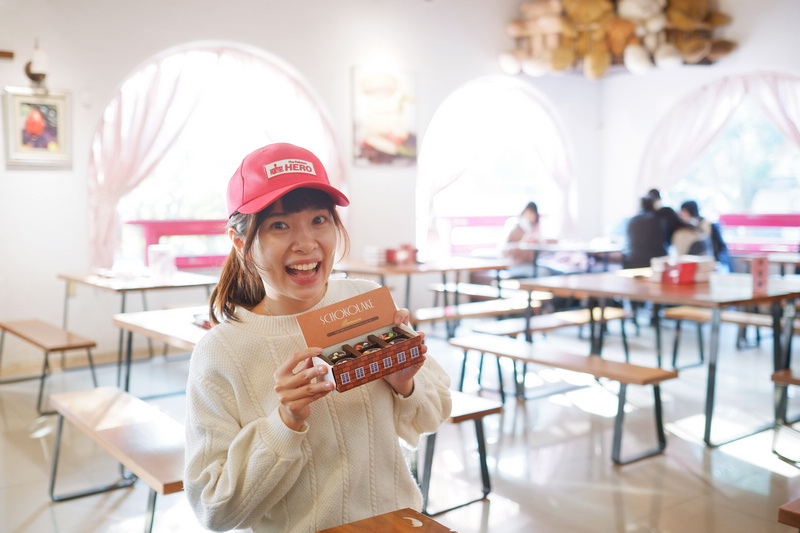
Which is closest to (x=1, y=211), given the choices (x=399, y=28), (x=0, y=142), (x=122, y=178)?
(x=0, y=142)

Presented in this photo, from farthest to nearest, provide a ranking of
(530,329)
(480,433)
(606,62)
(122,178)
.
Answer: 1. (606,62)
2. (122,178)
3. (530,329)
4. (480,433)

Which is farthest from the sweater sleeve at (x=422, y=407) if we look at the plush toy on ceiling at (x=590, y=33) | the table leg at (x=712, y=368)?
the plush toy on ceiling at (x=590, y=33)

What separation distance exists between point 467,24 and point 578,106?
208 centimetres

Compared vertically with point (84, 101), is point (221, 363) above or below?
below

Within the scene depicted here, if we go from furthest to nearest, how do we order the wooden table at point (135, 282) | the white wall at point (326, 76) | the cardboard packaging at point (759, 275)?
the white wall at point (326, 76), the wooden table at point (135, 282), the cardboard packaging at point (759, 275)

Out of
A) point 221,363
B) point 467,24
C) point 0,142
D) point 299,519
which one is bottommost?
point 299,519

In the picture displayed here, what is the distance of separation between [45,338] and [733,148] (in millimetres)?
7810

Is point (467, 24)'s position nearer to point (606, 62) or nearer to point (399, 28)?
point (399, 28)

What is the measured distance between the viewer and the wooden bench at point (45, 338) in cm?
418

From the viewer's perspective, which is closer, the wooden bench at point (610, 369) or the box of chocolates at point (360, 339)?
the box of chocolates at point (360, 339)

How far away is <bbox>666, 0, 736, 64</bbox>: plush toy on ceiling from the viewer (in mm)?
7504

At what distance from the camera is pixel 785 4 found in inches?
290

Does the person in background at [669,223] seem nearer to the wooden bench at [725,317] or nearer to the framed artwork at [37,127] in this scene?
the wooden bench at [725,317]

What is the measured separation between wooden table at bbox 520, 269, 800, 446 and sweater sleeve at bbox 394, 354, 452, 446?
2.20 m
